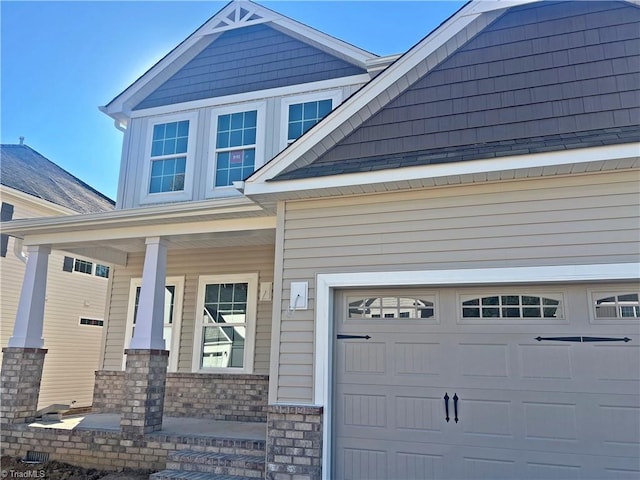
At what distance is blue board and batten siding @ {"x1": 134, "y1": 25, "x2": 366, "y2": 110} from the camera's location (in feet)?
28.4

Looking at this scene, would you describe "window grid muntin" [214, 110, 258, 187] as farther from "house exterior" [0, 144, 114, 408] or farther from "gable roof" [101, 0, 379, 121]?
"house exterior" [0, 144, 114, 408]

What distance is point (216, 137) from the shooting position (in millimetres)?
8797

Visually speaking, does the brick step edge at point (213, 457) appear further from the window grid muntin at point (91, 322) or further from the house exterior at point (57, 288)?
the window grid muntin at point (91, 322)

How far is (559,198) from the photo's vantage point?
466 centimetres

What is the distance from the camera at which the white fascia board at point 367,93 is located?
5410mm

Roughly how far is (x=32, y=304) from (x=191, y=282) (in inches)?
102

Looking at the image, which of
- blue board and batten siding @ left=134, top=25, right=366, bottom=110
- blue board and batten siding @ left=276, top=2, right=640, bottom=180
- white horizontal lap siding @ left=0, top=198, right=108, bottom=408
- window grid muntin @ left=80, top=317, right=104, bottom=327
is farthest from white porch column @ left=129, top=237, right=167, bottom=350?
window grid muntin @ left=80, top=317, right=104, bottom=327

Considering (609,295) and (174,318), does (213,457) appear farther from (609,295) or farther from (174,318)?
(609,295)

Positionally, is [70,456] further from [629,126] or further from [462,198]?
[629,126]

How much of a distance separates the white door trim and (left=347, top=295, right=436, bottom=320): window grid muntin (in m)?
0.23

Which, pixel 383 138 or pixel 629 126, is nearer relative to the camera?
pixel 629 126

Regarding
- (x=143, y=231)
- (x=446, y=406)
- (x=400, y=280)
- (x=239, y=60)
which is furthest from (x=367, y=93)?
(x=239, y=60)

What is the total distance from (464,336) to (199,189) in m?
5.52

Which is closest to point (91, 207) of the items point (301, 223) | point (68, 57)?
point (68, 57)
